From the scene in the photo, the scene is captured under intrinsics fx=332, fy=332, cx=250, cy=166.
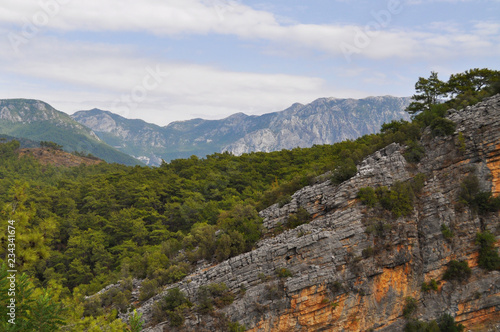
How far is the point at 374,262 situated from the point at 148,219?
28303 millimetres

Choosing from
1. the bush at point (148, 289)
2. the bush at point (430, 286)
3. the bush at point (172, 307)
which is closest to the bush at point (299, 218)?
the bush at point (430, 286)

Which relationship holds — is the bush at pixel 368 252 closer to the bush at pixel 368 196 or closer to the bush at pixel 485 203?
the bush at pixel 368 196

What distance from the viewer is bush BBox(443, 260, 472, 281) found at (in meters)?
22.7

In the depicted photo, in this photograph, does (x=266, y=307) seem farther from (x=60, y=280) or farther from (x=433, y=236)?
(x=60, y=280)

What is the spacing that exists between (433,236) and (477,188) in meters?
4.73

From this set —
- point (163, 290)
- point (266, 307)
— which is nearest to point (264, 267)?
point (266, 307)

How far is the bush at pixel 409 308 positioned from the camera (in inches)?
883

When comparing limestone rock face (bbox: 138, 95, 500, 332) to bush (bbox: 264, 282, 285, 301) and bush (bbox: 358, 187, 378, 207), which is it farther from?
bush (bbox: 358, 187, 378, 207)

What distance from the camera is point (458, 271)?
22.8 m

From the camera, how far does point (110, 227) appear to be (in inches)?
1510

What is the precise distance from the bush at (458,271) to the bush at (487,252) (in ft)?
3.66

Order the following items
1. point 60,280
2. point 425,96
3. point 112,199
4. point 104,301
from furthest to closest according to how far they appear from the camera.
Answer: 1. point 112,199
2. point 425,96
3. point 60,280
4. point 104,301

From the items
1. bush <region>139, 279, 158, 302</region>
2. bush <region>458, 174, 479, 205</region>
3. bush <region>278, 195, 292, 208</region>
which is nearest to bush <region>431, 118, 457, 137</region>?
bush <region>458, 174, 479, 205</region>

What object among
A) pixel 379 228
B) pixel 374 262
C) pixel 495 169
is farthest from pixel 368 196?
pixel 495 169
